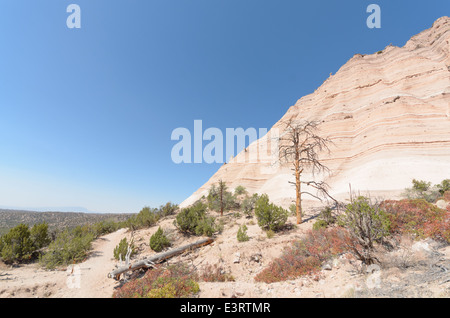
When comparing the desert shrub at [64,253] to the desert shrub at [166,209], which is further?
the desert shrub at [166,209]

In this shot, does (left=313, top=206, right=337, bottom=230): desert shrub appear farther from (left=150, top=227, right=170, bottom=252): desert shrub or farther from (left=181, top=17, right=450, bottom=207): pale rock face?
(left=150, top=227, right=170, bottom=252): desert shrub

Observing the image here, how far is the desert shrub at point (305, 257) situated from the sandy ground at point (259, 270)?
37 centimetres

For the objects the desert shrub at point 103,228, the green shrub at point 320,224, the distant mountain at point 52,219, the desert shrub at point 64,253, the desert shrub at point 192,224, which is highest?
the green shrub at point 320,224

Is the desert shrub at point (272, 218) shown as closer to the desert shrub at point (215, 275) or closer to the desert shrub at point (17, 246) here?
the desert shrub at point (215, 275)

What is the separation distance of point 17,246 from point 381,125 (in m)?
34.6

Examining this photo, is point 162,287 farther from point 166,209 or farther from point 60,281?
point 166,209

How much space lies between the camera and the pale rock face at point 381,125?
16422 millimetres

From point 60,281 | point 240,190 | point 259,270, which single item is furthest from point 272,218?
point 240,190

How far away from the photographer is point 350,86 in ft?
95.5

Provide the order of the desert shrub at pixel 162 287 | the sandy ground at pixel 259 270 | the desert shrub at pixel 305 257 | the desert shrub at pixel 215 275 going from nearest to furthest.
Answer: the sandy ground at pixel 259 270
the desert shrub at pixel 162 287
the desert shrub at pixel 305 257
the desert shrub at pixel 215 275

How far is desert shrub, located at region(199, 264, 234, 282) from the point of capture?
6312 millimetres

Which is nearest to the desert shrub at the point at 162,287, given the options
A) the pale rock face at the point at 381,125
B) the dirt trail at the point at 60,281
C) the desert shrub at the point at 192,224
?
the dirt trail at the point at 60,281

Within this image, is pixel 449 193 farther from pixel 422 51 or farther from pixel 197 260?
pixel 422 51
